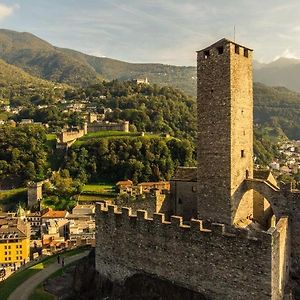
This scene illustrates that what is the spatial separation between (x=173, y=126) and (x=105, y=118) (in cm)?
2433

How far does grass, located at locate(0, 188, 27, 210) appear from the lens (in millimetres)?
99188

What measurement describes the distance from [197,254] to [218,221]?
3.56 metres

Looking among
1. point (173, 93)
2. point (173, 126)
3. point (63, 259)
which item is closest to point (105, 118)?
point (173, 126)

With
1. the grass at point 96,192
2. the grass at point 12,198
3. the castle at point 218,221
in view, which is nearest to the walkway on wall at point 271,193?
the castle at point 218,221

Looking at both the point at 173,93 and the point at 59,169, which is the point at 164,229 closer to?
the point at 59,169

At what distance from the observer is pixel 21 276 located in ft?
95.6

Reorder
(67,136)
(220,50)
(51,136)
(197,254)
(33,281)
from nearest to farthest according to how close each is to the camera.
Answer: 1. (197,254)
2. (220,50)
3. (33,281)
4. (67,136)
5. (51,136)

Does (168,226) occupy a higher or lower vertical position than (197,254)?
higher

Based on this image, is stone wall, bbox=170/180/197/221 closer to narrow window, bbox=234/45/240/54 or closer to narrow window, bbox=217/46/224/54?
narrow window, bbox=217/46/224/54

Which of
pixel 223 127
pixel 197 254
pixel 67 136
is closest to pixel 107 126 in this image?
pixel 67 136

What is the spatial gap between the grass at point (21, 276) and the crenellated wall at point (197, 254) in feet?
30.9

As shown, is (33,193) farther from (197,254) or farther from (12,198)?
(197,254)

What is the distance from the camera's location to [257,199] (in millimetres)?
21828

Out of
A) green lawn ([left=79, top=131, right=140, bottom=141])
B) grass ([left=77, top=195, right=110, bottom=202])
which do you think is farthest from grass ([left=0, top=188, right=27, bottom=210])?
green lawn ([left=79, top=131, right=140, bottom=141])
